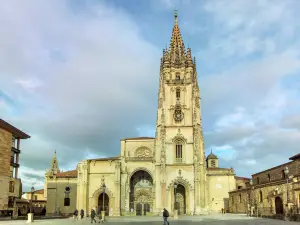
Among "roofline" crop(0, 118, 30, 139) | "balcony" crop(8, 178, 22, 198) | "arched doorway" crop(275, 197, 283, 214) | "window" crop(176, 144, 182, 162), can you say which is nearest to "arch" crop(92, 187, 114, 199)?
"window" crop(176, 144, 182, 162)

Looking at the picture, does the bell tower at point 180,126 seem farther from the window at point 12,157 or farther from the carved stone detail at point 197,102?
the window at point 12,157

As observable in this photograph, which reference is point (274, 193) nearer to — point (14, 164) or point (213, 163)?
point (14, 164)

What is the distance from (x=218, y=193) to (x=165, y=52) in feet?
91.4

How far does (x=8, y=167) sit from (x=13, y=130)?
17.8ft

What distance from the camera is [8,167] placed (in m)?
47.8

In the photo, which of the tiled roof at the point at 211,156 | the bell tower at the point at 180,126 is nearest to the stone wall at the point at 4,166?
the bell tower at the point at 180,126

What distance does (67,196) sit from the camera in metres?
64.1

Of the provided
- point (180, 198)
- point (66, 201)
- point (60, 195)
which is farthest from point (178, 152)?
point (60, 195)

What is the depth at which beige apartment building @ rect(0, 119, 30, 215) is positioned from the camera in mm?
46125

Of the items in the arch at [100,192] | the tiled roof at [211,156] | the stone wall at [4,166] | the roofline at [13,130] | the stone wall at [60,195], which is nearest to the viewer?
the stone wall at [4,166]

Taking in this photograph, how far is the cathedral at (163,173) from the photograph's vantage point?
57.4 meters

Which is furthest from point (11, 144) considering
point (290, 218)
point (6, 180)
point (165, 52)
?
point (290, 218)

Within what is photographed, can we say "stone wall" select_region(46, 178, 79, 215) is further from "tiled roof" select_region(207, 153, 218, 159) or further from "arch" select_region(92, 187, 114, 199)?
"tiled roof" select_region(207, 153, 218, 159)

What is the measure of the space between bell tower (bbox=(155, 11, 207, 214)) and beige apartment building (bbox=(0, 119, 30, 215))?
21.5m
